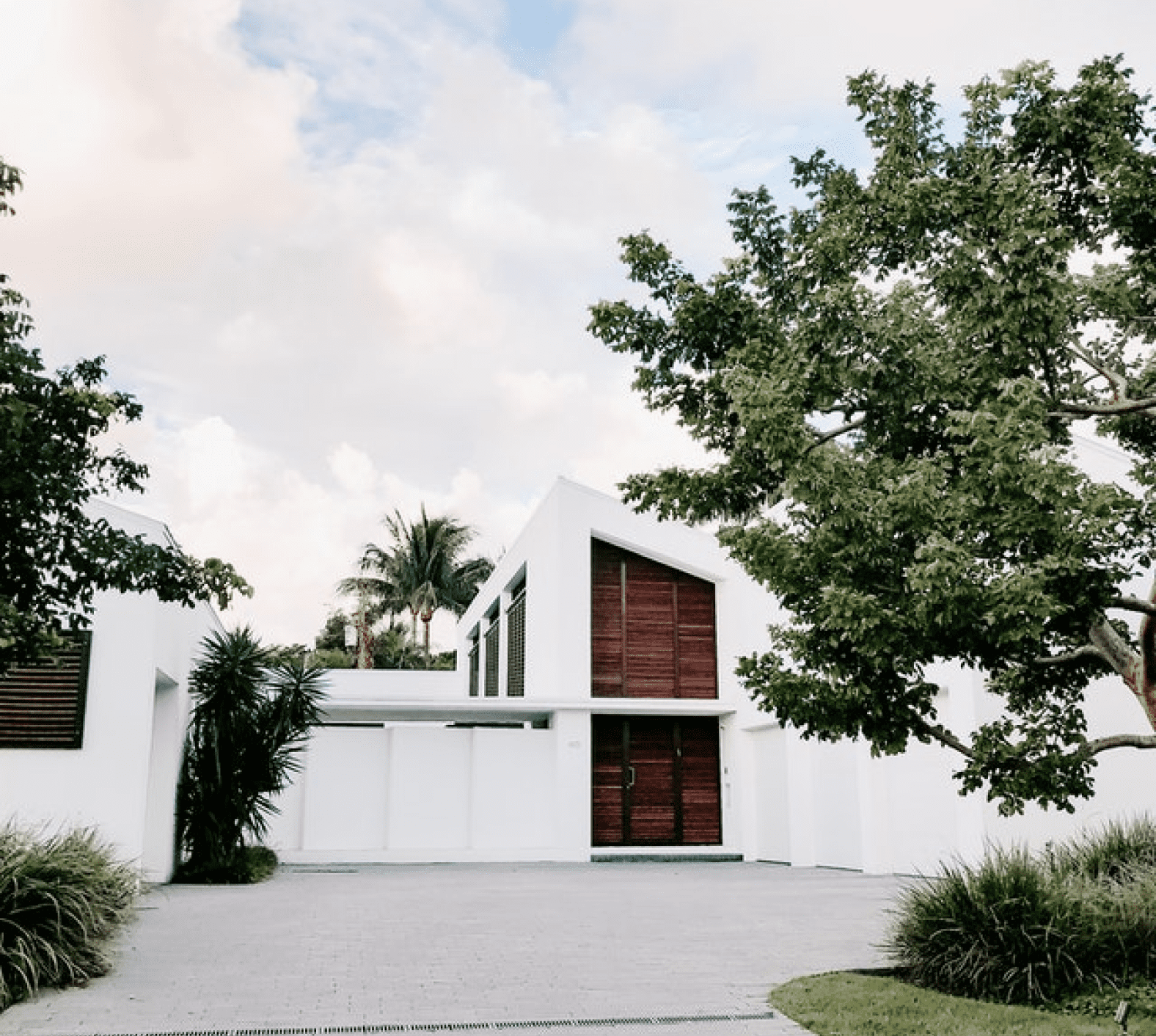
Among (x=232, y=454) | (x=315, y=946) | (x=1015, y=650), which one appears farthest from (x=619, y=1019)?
(x=232, y=454)

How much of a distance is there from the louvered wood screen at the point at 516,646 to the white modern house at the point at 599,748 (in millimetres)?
1577

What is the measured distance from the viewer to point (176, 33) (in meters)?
9.03

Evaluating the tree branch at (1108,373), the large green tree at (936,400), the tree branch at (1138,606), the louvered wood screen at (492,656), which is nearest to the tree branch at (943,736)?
the large green tree at (936,400)

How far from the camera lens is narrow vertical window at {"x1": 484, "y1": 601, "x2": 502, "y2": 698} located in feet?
86.4

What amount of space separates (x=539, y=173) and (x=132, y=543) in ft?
20.0

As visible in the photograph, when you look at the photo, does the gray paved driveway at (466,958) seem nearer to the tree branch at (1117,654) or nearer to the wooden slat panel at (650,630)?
the tree branch at (1117,654)

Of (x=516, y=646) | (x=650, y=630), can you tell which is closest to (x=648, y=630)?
(x=650, y=630)

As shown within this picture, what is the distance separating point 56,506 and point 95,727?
7204 mm

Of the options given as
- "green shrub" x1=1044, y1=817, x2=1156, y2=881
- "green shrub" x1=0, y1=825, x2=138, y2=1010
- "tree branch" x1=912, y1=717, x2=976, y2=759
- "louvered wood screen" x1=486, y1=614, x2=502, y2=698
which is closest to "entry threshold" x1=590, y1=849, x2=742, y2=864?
"louvered wood screen" x1=486, y1=614, x2=502, y2=698

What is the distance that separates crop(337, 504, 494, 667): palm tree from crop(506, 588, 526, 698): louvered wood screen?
15.8 meters

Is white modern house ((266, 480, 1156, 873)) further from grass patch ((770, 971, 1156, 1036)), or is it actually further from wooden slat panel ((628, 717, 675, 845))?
grass patch ((770, 971, 1156, 1036))

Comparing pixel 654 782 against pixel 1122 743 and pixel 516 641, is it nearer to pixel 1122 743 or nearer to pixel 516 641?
pixel 516 641

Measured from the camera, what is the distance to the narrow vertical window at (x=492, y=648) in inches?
1037

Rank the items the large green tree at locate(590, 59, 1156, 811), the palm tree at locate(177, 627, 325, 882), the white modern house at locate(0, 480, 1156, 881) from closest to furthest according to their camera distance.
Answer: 1. the large green tree at locate(590, 59, 1156, 811)
2. the palm tree at locate(177, 627, 325, 882)
3. the white modern house at locate(0, 480, 1156, 881)
